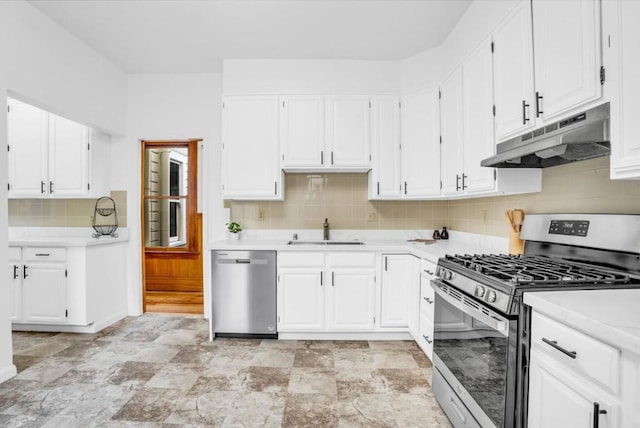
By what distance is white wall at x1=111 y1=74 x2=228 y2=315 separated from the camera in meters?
3.71

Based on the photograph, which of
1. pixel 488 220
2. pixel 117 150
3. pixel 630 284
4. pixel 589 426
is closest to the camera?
pixel 589 426

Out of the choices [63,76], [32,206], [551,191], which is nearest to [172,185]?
[32,206]

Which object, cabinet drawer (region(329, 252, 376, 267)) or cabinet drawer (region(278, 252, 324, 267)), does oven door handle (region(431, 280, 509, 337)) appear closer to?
cabinet drawer (region(329, 252, 376, 267))

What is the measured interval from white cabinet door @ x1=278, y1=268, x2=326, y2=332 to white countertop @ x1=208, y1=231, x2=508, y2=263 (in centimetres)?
24

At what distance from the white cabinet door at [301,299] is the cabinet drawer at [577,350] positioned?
199cm

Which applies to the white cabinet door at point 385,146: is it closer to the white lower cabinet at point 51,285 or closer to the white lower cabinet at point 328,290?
the white lower cabinet at point 328,290

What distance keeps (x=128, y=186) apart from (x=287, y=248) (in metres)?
2.19

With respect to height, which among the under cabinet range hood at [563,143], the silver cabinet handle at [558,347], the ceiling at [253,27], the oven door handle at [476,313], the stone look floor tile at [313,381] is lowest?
the stone look floor tile at [313,381]

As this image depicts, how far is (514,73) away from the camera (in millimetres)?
1884

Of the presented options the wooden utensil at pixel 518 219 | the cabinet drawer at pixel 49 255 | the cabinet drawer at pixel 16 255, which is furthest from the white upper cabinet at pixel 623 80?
the cabinet drawer at pixel 16 255

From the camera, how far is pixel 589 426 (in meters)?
0.95

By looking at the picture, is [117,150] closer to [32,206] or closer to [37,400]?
[32,206]

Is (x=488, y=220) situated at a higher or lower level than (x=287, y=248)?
higher

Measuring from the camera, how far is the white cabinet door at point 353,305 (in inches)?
119
